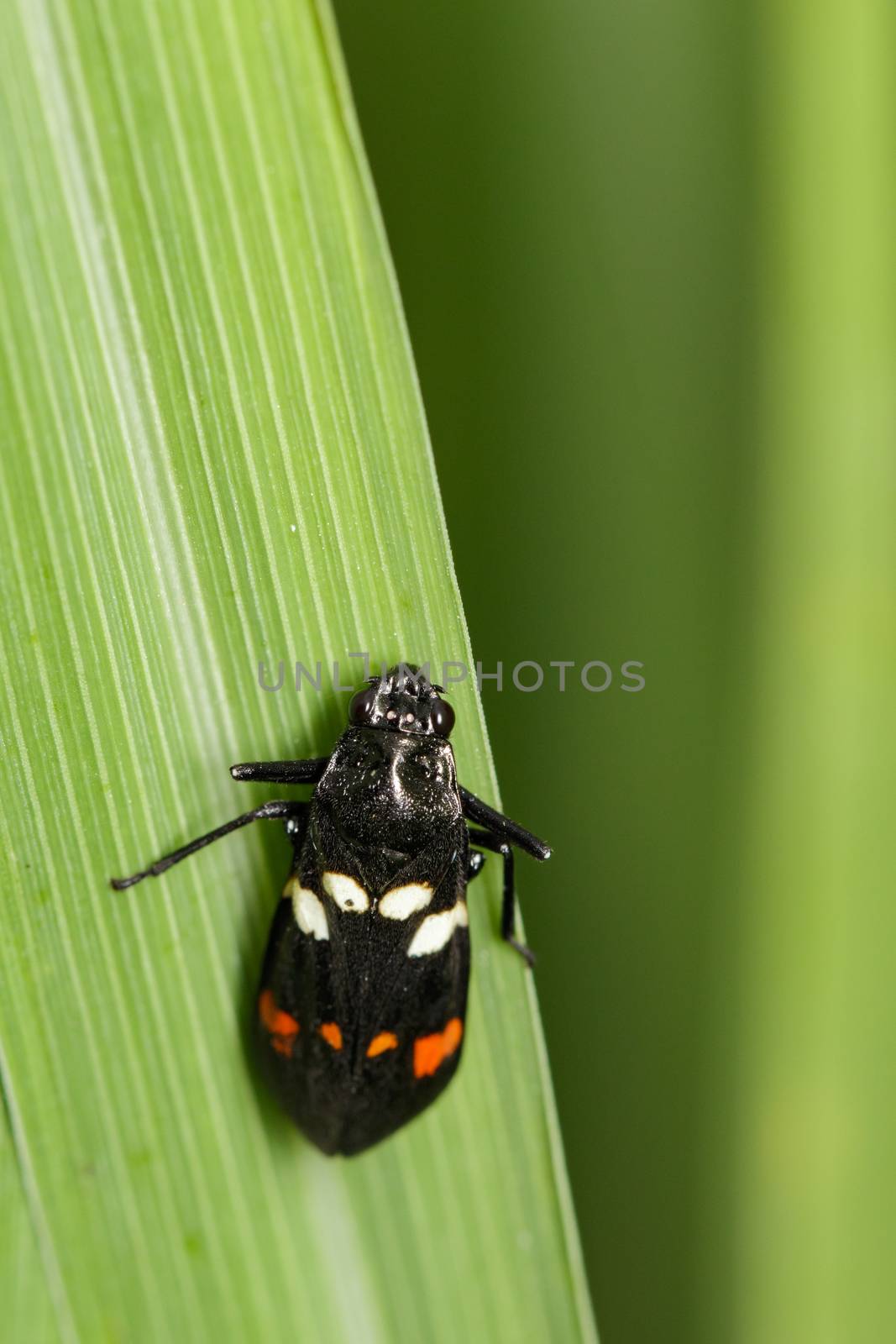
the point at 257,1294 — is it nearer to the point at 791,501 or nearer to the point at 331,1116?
the point at 331,1116

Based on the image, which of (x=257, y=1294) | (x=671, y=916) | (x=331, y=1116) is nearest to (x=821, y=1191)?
(x=671, y=916)

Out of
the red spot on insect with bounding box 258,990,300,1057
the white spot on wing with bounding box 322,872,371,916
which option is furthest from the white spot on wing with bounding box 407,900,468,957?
the red spot on insect with bounding box 258,990,300,1057

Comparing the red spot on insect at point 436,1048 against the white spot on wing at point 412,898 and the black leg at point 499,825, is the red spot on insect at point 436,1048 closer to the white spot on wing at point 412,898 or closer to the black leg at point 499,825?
the white spot on wing at point 412,898

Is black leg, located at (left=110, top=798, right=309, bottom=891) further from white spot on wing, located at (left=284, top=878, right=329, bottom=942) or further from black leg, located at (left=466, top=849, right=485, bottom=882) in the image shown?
black leg, located at (left=466, top=849, right=485, bottom=882)

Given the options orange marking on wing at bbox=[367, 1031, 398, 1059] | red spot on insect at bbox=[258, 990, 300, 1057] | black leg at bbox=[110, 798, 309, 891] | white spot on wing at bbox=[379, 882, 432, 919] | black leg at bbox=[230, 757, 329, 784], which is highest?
black leg at bbox=[230, 757, 329, 784]

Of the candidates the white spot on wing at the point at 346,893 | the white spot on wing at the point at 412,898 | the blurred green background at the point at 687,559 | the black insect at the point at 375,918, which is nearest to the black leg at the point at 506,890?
the black insect at the point at 375,918

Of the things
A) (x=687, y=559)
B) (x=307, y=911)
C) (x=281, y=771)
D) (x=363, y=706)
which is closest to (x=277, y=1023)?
A: (x=307, y=911)
